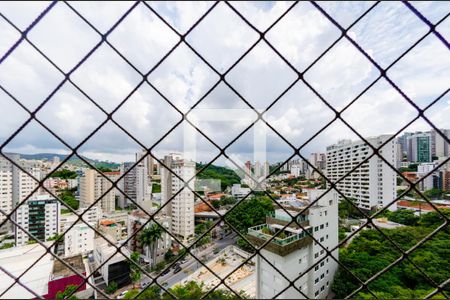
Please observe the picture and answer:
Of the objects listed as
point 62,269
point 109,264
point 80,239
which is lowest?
point 80,239

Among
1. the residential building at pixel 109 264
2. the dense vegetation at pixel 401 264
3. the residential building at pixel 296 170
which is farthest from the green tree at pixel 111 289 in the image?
the dense vegetation at pixel 401 264

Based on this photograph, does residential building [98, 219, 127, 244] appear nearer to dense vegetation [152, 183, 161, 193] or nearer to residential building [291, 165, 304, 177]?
dense vegetation [152, 183, 161, 193]

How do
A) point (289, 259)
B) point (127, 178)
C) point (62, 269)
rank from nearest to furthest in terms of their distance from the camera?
Result: 1. point (289, 259)
2. point (62, 269)
3. point (127, 178)

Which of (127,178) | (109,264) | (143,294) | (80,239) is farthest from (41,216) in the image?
(143,294)

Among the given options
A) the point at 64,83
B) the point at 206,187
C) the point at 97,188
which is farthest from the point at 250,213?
the point at 97,188

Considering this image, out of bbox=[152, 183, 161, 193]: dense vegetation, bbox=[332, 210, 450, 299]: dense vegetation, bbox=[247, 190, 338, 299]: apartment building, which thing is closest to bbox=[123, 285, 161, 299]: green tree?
bbox=[247, 190, 338, 299]: apartment building

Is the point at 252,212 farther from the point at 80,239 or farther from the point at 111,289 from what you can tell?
the point at 80,239
